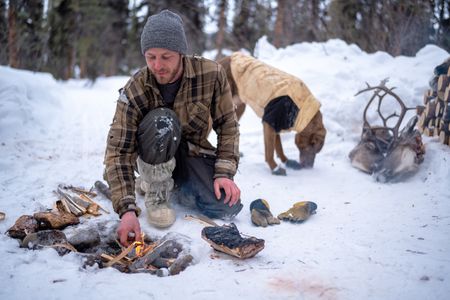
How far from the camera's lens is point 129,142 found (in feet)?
7.13

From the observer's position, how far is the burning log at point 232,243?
71.4 inches

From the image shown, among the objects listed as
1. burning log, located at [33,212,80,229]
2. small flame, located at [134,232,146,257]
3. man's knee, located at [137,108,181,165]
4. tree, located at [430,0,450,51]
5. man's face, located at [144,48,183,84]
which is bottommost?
small flame, located at [134,232,146,257]

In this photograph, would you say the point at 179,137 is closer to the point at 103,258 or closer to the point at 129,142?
the point at 129,142

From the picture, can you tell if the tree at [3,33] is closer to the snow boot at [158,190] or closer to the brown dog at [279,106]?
the brown dog at [279,106]

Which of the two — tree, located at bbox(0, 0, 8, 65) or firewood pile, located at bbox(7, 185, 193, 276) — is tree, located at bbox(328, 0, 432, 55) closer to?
firewood pile, located at bbox(7, 185, 193, 276)

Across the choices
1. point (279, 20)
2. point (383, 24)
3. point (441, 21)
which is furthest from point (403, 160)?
point (279, 20)

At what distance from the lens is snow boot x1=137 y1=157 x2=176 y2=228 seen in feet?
7.45

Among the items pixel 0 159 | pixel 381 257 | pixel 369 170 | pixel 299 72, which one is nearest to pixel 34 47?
pixel 299 72

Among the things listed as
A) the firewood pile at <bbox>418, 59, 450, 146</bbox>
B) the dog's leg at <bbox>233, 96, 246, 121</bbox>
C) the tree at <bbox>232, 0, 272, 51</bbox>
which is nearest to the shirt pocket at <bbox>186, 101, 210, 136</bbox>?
the dog's leg at <bbox>233, 96, 246, 121</bbox>

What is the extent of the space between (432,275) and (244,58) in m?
3.26

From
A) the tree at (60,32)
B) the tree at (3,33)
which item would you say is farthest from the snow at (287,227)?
the tree at (60,32)

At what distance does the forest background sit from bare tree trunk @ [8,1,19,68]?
0.02m

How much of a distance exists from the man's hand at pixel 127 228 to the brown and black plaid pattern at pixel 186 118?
0.16 feet

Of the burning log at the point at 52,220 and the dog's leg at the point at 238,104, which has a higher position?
the dog's leg at the point at 238,104
